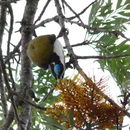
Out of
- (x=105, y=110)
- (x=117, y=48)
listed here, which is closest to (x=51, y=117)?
(x=105, y=110)

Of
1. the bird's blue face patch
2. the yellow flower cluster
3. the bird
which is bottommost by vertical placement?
the yellow flower cluster

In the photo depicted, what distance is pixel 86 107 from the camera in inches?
42.6

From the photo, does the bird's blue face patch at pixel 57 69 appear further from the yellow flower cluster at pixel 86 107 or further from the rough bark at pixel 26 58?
the yellow flower cluster at pixel 86 107

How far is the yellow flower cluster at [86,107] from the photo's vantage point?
1.08m

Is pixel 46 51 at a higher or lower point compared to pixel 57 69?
higher

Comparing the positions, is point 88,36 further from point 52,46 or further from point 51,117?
point 51,117

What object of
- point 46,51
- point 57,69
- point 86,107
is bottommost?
point 86,107

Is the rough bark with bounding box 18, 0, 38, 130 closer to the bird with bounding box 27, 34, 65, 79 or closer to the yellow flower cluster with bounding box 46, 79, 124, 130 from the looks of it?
the bird with bounding box 27, 34, 65, 79

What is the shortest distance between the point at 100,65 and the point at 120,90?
28.4 inches

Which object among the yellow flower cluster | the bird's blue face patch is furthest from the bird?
the yellow flower cluster

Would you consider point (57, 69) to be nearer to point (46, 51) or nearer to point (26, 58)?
point (46, 51)

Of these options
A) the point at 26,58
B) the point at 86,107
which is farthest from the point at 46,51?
the point at 86,107

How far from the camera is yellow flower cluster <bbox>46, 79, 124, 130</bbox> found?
3.55 feet

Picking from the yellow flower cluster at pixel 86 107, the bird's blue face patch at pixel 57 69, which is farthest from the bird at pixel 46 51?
the yellow flower cluster at pixel 86 107
